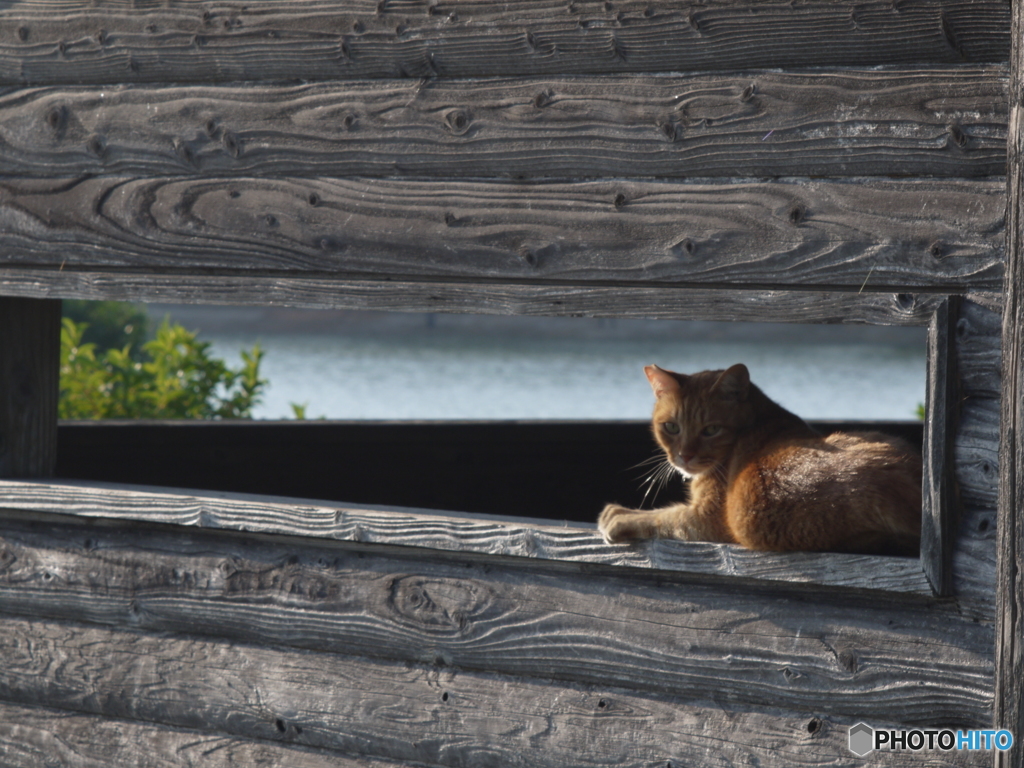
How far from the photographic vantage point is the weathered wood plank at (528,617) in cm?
184

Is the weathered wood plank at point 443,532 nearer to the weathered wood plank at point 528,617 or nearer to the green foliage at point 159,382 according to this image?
the weathered wood plank at point 528,617

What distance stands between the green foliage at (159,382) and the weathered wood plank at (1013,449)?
4087mm

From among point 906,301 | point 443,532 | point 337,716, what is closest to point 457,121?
point 443,532

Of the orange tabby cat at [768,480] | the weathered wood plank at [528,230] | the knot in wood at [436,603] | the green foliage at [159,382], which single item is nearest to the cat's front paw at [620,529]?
the orange tabby cat at [768,480]

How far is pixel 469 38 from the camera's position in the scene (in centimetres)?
214

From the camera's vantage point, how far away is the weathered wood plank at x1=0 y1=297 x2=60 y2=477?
2717 millimetres

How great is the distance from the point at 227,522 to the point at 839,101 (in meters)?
1.59

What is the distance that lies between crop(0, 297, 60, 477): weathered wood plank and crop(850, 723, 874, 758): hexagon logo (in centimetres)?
215

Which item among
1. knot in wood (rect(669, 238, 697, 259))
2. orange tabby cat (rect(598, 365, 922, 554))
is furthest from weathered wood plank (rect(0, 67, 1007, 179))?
orange tabby cat (rect(598, 365, 922, 554))

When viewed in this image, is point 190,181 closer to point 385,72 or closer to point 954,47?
point 385,72

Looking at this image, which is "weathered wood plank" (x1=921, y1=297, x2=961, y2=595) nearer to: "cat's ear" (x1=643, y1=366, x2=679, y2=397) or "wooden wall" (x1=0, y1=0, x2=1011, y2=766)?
"wooden wall" (x1=0, y1=0, x2=1011, y2=766)

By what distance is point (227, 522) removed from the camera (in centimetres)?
233

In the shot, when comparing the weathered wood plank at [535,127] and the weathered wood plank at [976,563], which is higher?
the weathered wood plank at [535,127]

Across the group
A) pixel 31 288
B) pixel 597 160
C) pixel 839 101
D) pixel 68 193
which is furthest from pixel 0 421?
pixel 839 101
